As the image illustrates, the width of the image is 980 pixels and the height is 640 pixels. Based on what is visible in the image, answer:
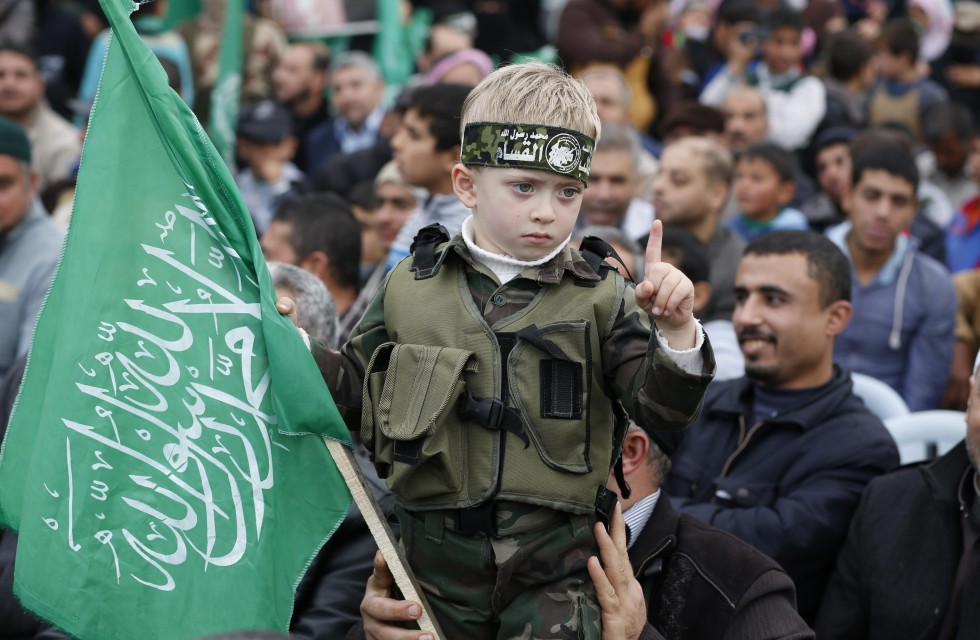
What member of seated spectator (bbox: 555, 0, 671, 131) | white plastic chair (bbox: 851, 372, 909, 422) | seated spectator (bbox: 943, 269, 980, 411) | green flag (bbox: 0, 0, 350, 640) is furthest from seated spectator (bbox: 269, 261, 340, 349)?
seated spectator (bbox: 555, 0, 671, 131)

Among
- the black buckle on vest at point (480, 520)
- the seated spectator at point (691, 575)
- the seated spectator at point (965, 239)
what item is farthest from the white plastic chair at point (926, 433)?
the seated spectator at point (965, 239)

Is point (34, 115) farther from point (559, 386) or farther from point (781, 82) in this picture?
point (559, 386)

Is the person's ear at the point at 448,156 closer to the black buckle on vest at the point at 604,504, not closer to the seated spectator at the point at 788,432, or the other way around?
the seated spectator at the point at 788,432

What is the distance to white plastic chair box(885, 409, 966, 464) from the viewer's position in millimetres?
5648

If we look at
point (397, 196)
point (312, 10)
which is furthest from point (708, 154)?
point (312, 10)

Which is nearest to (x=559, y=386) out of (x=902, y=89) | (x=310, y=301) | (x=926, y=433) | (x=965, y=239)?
(x=310, y=301)

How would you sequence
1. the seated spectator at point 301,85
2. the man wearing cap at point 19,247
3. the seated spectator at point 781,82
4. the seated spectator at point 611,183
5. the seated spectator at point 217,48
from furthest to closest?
the seated spectator at point 301,85
the seated spectator at point 781,82
the seated spectator at point 217,48
the seated spectator at point 611,183
the man wearing cap at point 19,247

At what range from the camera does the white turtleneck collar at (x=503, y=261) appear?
10.9 ft

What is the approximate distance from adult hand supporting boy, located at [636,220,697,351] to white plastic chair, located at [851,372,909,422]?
327 centimetres

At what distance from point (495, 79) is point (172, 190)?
89 centimetres

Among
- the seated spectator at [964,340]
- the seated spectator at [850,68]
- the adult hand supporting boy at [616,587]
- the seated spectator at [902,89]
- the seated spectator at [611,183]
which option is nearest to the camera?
the adult hand supporting boy at [616,587]

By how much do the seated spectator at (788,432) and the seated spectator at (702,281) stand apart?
1.75ft

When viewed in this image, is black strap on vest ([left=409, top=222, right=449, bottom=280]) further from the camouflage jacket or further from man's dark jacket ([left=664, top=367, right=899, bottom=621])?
man's dark jacket ([left=664, top=367, right=899, bottom=621])

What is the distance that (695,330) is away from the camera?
308cm
